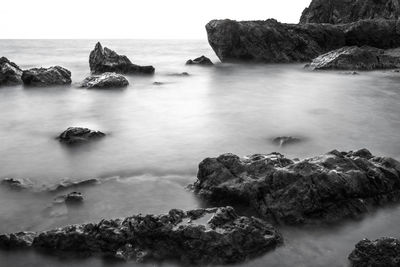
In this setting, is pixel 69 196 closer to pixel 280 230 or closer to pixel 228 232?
pixel 228 232

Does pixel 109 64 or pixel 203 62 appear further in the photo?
pixel 203 62

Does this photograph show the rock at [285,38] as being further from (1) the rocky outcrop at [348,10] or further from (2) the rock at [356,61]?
(1) the rocky outcrop at [348,10]

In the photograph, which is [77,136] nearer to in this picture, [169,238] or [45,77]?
[169,238]

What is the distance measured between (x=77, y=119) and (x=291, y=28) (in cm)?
2365

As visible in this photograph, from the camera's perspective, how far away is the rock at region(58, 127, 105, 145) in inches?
389

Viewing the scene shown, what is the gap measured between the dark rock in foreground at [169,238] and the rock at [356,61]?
21.8 m

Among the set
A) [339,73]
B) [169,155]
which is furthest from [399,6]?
[169,155]

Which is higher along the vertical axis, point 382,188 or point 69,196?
point 382,188

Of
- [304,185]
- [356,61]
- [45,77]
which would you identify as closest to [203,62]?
[356,61]

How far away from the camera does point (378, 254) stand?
15.1 ft

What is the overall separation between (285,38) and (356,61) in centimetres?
757

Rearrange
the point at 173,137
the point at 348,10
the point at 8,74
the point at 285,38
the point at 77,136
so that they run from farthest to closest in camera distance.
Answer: the point at 348,10 < the point at 285,38 < the point at 8,74 < the point at 173,137 < the point at 77,136

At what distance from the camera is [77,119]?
13.1 metres

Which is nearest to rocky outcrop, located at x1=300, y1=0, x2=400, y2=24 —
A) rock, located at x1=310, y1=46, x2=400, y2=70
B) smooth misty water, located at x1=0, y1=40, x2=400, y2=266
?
rock, located at x1=310, y1=46, x2=400, y2=70
